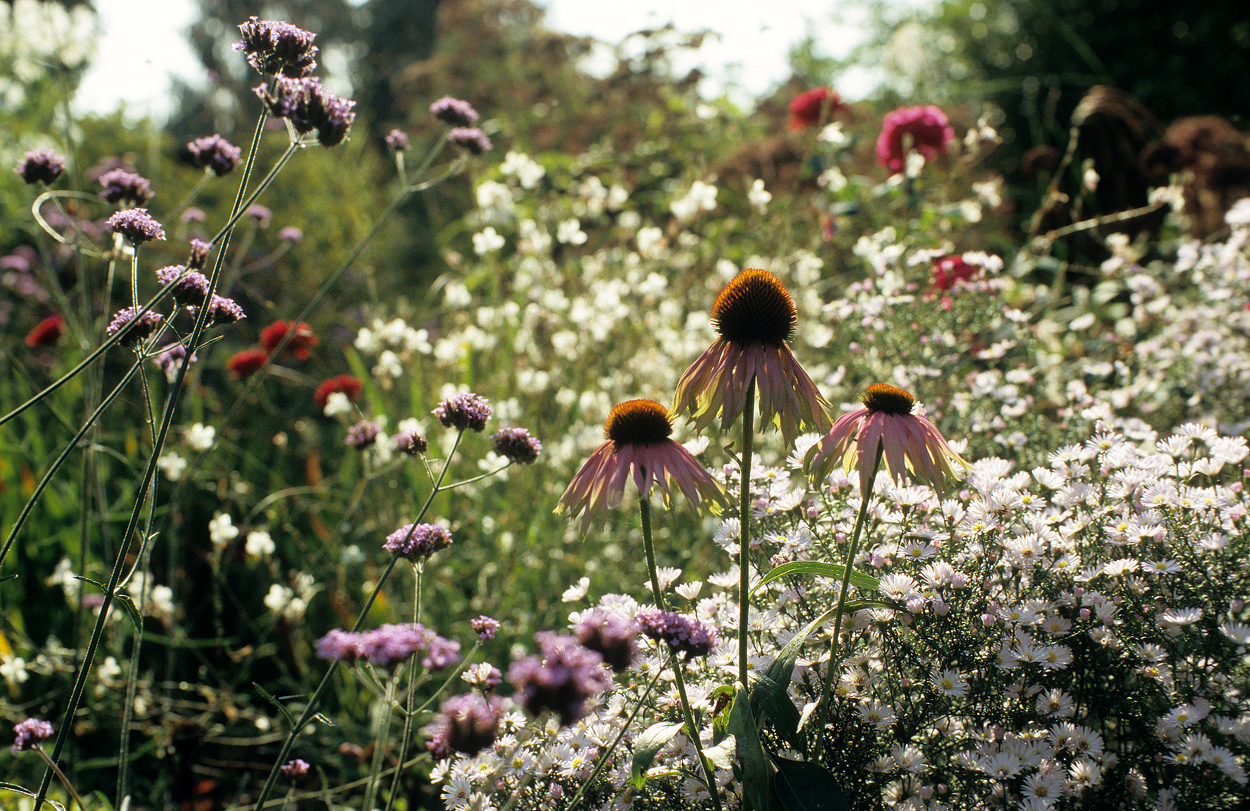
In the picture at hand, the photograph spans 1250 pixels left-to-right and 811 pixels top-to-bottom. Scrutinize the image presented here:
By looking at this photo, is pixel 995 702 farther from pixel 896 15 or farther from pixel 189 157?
pixel 896 15

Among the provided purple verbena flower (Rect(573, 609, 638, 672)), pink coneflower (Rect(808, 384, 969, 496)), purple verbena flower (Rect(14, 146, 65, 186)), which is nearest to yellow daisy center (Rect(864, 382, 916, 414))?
pink coneflower (Rect(808, 384, 969, 496))

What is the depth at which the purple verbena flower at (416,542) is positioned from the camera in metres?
1.38

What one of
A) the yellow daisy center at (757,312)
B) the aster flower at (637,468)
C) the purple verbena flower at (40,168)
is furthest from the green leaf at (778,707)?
the purple verbena flower at (40,168)

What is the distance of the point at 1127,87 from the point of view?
798 cm

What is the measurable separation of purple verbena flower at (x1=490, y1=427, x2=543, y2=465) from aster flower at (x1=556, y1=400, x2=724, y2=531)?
0.23m

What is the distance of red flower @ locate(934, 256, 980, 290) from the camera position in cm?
276

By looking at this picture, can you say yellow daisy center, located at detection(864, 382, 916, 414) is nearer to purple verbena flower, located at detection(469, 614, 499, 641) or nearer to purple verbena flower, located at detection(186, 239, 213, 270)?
purple verbena flower, located at detection(469, 614, 499, 641)

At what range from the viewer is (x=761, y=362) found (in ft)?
4.30

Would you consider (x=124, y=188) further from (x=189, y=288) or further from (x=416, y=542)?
(x=416, y=542)

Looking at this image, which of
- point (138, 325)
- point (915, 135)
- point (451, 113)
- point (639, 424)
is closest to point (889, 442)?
point (639, 424)

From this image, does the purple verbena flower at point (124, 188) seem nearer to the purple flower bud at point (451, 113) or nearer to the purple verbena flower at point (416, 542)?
the purple flower bud at point (451, 113)

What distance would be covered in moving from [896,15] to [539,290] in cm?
907

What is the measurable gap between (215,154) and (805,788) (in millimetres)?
1717

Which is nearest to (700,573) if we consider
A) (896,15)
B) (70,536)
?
(70,536)
